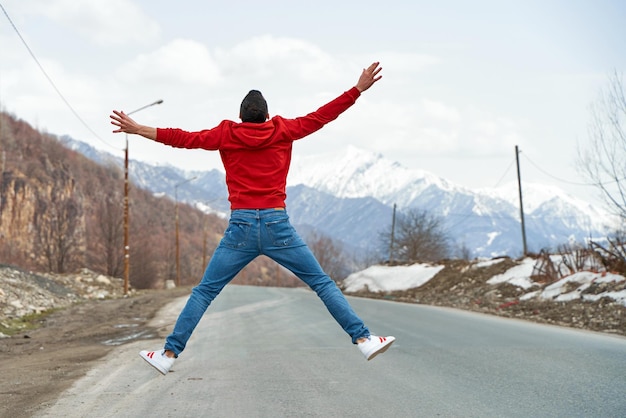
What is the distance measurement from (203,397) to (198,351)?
369 cm

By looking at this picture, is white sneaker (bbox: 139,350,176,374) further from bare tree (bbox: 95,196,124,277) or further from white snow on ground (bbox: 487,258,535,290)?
bare tree (bbox: 95,196,124,277)

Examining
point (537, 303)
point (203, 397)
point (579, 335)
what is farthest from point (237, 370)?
point (537, 303)

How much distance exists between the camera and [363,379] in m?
7.72

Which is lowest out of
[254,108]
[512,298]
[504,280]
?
[512,298]

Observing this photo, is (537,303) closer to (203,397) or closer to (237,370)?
(237,370)

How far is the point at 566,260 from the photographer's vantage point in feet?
77.1

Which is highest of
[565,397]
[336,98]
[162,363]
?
[336,98]

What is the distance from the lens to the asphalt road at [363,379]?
6.21 m

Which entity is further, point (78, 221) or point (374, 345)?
point (78, 221)

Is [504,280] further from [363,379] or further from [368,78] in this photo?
[368,78]

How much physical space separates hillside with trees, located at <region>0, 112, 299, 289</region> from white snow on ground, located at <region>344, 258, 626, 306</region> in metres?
22.3

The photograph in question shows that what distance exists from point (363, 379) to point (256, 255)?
9.84ft

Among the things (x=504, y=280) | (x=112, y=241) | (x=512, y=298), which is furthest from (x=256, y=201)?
(x=112, y=241)

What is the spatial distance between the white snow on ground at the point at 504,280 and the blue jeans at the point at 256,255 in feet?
42.4
